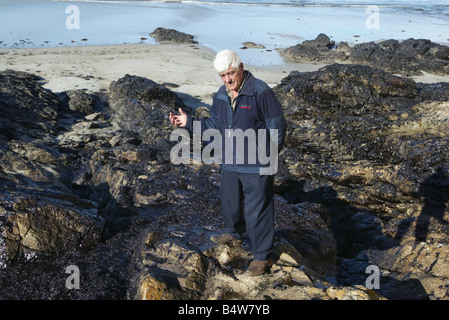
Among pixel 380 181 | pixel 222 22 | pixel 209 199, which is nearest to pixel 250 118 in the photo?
pixel 209 199

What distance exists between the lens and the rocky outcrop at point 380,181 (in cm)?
463

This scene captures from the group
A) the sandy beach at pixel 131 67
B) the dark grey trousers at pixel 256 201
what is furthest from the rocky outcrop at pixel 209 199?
the sandy beach at pixel 131 67

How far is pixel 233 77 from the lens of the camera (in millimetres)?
3275

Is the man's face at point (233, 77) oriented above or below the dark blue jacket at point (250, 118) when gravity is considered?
above

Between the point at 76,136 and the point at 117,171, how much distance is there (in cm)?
315

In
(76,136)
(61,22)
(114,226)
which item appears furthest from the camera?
(61,22)

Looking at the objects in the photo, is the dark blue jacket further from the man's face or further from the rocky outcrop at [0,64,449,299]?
the rocky outcrop at [0,64,449,299]

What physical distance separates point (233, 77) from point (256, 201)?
3.39ft

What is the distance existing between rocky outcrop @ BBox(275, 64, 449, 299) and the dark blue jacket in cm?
194

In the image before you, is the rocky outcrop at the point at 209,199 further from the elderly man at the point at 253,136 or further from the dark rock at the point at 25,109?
the elderly man at the point at 253,136

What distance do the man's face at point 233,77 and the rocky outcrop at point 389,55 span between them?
1505cm

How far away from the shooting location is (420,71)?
655 inches
